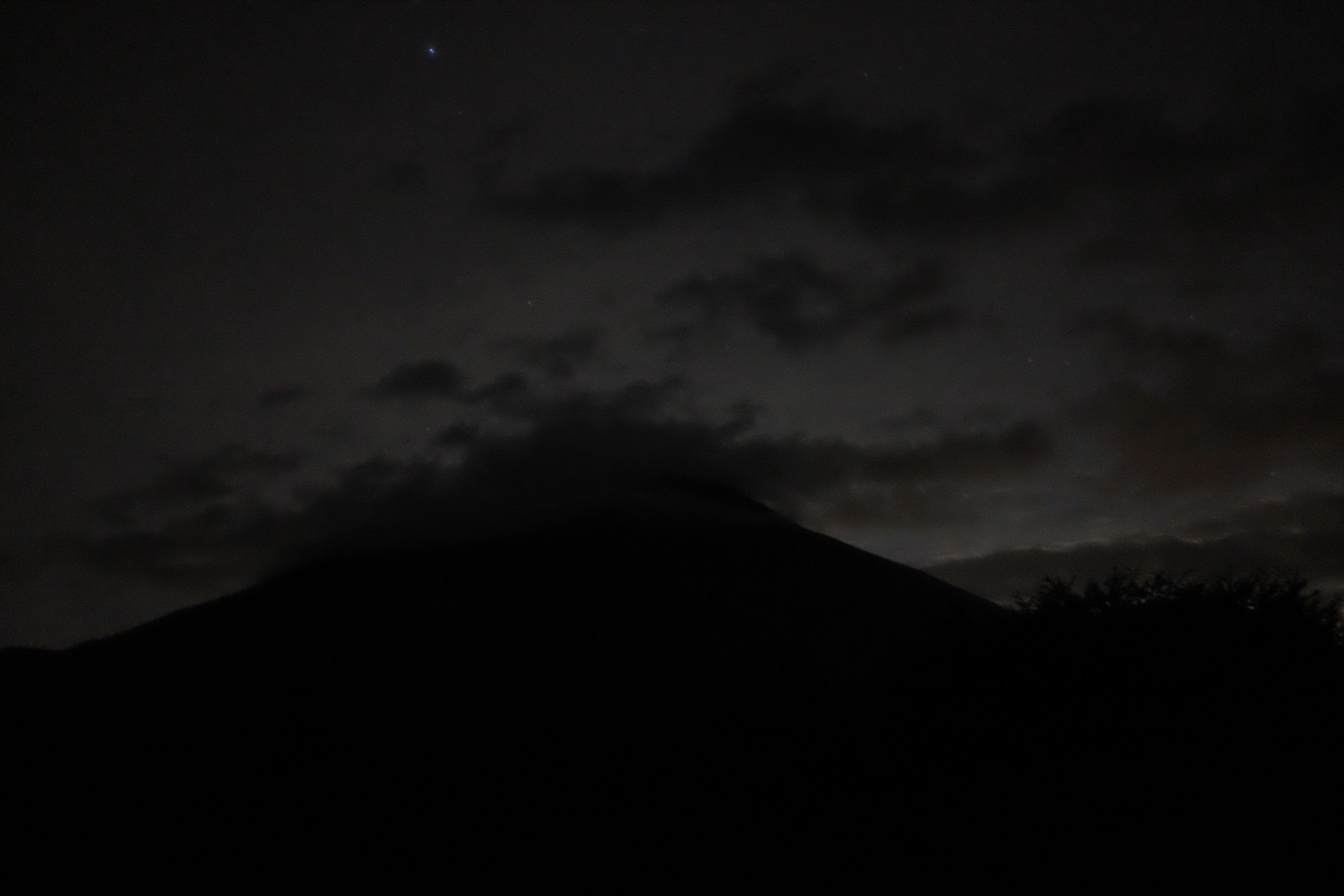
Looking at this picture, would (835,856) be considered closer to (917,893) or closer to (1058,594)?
(917,893)

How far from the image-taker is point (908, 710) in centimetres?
2375

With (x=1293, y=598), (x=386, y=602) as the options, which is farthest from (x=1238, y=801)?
(x=386, y=602)

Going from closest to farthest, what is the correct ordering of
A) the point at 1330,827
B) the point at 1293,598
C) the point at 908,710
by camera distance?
the point at 1330,827 → the point at 908,710 → the point at 1293,598

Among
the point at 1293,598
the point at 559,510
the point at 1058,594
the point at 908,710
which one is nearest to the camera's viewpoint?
the point at 908,710

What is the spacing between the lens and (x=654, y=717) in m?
37.7

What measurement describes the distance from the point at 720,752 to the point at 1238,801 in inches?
524

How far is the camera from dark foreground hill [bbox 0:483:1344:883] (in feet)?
63.3

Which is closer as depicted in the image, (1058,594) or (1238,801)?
(1238,801)

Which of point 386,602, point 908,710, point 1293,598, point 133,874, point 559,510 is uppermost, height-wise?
point 559,510

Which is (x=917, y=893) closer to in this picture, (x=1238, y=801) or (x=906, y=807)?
(x=906, y=807)

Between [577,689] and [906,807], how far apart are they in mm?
37216

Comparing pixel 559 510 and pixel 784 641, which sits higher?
pixel 559 510

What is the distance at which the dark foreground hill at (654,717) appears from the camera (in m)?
19.3

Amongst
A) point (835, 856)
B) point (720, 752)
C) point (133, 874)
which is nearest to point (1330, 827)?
point (835, 856)
